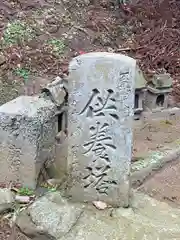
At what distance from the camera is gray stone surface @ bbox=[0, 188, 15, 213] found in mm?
4441

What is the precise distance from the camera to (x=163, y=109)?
8156mm

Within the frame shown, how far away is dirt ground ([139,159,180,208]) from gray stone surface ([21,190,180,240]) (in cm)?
46

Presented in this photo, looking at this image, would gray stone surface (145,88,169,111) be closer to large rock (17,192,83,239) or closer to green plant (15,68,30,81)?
green plant (15,68,30,81)

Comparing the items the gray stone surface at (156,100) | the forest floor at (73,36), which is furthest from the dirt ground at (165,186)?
the gray stone surface at (156,100)

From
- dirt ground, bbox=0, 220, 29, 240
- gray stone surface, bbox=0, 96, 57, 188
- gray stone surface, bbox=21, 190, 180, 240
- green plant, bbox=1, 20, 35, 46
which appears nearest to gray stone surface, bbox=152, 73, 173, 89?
green plant, bbox=1, 20, 35, 46

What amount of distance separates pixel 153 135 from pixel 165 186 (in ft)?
6.25

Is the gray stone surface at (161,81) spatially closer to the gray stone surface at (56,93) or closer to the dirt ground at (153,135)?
the dirt ground at (153,135)

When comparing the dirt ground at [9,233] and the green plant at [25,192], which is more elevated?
the green plant at [25,192]

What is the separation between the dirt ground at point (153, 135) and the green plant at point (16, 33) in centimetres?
308

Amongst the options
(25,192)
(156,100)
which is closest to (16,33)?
(156,100)

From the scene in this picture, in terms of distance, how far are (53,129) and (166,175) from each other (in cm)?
141

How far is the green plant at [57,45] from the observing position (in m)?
9.40

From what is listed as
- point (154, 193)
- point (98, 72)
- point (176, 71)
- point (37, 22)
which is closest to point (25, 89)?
point (37, 22)

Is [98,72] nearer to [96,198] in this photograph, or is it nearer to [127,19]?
[96,198]
